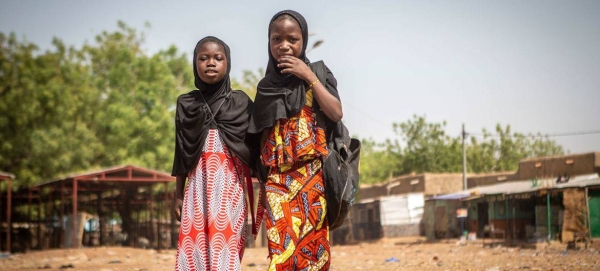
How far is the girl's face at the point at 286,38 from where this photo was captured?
3805 mm


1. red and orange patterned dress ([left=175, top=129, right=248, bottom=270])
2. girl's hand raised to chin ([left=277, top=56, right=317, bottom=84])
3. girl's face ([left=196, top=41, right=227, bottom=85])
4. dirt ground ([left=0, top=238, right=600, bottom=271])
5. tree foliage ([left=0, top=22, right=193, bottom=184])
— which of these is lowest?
dirt ground ([left=0, top=238, right=600, bottom=271])

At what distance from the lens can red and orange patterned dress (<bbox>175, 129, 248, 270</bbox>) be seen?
422 centimetres

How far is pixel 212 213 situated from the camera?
13.8 ft

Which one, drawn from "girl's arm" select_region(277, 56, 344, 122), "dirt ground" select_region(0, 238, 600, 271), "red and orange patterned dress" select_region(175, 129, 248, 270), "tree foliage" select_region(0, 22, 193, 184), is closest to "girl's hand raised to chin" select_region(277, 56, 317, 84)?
"girl's arm" select_region(277, 56, 344, 122)

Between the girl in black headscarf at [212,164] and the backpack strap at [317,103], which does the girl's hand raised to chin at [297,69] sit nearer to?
the backpack strap at [317,103]

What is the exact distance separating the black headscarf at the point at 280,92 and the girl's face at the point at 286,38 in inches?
1.4

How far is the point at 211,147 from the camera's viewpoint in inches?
168

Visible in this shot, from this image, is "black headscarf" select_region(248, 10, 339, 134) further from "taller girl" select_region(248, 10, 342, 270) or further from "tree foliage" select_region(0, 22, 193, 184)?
"tree foliage" select_region(0, 22, 193, 184)

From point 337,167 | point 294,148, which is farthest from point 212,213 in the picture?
point 337,167

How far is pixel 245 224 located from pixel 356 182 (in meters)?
0.86

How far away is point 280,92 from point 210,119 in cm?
63

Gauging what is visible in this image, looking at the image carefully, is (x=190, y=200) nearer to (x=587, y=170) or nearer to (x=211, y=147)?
(x=211, y=147)

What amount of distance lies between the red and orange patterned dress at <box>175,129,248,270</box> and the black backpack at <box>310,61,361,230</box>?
630mm

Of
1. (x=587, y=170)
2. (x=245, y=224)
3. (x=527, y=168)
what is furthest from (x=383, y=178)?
(x=245, y=224)
